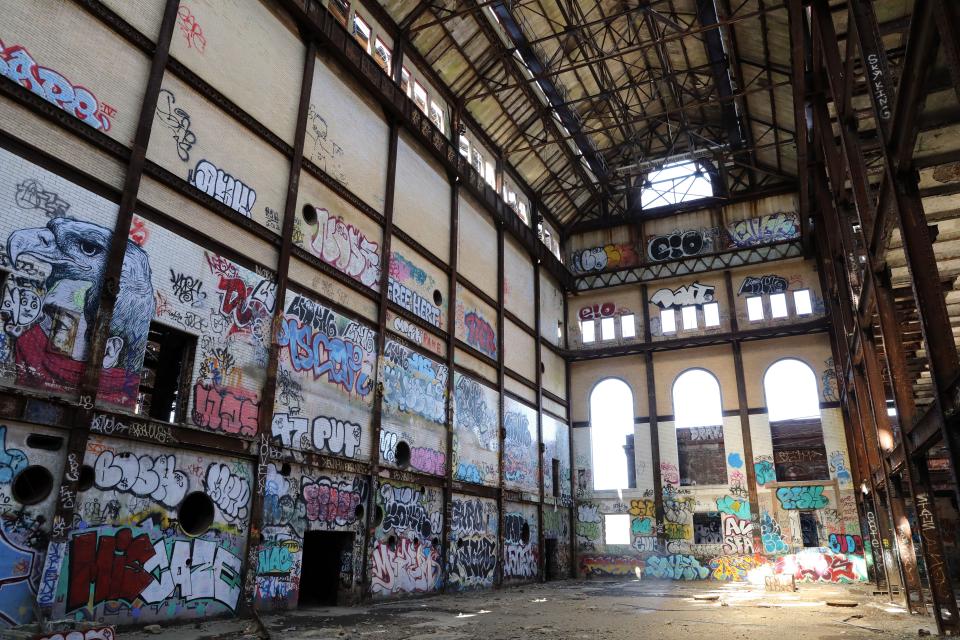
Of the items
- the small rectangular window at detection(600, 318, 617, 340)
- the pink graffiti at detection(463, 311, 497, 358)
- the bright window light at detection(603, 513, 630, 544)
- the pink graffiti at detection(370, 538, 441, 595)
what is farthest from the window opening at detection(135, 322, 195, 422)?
the small rectangular window at detection(600, 318, 617, 340)

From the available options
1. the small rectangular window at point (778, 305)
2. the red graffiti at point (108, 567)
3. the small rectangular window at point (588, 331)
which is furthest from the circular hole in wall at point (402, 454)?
the small rectangular window at point (778, 305)

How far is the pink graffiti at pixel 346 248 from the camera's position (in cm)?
1527

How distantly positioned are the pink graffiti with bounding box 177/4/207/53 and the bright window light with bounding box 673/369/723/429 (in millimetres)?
22106

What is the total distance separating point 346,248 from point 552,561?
640 inches

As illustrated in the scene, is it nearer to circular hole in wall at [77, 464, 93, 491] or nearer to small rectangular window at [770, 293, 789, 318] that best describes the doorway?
small rectangular window at [770, 293, 789, 318]

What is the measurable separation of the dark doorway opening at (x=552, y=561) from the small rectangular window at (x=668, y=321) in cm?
1023

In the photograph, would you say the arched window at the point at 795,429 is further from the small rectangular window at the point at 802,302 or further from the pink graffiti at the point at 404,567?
the pink graffiti at the point at 404,567

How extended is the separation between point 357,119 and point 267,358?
7335 millimetres

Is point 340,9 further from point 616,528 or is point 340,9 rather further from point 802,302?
point 616,528

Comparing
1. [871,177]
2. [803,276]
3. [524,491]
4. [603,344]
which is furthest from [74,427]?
[803,276]

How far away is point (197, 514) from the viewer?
1165cm

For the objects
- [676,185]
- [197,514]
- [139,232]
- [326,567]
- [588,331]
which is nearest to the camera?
[139,232]

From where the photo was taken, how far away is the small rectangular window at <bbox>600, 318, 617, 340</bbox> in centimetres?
2970

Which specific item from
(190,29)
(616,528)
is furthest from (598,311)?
(190,29)
